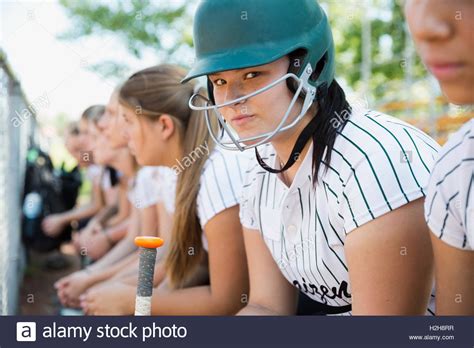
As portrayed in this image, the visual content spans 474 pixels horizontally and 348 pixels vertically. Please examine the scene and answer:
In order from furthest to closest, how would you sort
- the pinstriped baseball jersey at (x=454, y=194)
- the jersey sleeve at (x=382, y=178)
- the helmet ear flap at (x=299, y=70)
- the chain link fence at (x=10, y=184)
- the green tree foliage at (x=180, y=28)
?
1. the green tree foliage at (x=180, y=28)
2. the chain link fence at (x=10, y=184)
3. the helmet ear flap at (x=299, y=70)
4. the jersey sleeve at (x=382, y=178)
5. the pinstriped baseball jersey at (x=454, y=194)

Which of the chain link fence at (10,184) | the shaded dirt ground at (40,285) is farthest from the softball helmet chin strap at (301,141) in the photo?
the shaded dirt ground at (40,285)

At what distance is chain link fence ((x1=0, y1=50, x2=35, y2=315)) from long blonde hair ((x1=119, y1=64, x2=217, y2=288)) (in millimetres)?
1669

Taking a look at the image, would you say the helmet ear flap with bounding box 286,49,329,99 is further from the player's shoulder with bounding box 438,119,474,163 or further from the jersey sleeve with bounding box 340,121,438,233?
the player's shoulder with bounding box 438,119,474,163

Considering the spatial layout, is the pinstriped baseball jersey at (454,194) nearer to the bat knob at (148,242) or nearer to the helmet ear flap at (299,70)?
the helmet ear flap at (299,70)

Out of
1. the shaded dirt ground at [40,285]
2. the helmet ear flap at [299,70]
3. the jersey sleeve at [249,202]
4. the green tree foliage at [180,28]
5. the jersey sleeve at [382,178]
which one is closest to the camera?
the jersey sleeve at [382,178]

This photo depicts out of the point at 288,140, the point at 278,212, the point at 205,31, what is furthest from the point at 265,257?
the point at 205,31

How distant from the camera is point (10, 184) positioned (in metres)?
4.51

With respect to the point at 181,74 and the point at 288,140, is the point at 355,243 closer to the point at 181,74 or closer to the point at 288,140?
the point at 288,140

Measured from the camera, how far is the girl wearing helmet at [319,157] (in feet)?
4.75

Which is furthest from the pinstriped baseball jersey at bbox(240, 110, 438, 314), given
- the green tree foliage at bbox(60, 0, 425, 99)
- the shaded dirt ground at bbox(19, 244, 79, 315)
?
the green tree foliage at bbox(60, 0, 425, 99)

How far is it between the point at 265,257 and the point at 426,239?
563 mm

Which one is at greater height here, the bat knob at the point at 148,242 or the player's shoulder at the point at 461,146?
the player's shoulder at the point at 461,146

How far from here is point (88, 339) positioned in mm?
1765

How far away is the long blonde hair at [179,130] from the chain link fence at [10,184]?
65.7 inches
